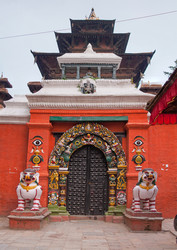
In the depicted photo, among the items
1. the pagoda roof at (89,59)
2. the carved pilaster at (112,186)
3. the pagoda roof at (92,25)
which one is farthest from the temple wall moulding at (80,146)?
the pagoda roof at (92,25)

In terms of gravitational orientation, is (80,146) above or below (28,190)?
above

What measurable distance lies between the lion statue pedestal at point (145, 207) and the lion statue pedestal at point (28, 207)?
237 cm

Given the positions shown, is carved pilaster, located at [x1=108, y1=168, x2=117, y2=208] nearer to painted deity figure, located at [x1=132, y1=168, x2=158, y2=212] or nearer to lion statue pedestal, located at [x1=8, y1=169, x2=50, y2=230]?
painted deity figure, located at [x1=132, y1=168, x2=158, y2=212]

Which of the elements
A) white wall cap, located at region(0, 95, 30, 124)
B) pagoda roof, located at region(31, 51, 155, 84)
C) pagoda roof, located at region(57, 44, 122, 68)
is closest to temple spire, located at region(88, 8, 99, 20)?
pagoda roof, located at region(31, 51, 155, 84)

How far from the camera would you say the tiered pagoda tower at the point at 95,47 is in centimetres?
1725

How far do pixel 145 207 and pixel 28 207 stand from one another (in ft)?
10.4

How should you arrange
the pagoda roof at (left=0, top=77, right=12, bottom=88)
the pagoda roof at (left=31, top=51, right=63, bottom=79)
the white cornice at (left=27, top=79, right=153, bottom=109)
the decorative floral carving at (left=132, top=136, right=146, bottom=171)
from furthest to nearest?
1. the pagoda roof at (left=0, top=77, right=12, bottom=88)
2. the pagoda roof at (left=31, top=51, right=63, bottom=79)
3. the white cornice at (left=27, top=79, right=153, bottom=109)
4. the decorative floral carving at (left=132, top=136, right=146, bottom=171)

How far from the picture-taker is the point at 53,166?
324 inches

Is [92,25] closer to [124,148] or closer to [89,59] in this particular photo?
[89,59]

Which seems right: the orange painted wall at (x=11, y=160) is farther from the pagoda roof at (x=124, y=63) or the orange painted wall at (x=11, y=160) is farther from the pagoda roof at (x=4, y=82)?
the pagoda roof at (x=4, y=82)

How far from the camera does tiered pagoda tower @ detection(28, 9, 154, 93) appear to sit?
56.6 feet

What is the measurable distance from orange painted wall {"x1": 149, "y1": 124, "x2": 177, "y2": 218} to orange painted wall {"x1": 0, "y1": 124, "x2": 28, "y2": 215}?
4248 millimetres

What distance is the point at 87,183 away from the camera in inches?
330

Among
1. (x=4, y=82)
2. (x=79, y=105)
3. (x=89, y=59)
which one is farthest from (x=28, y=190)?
(x=4, y=82)
